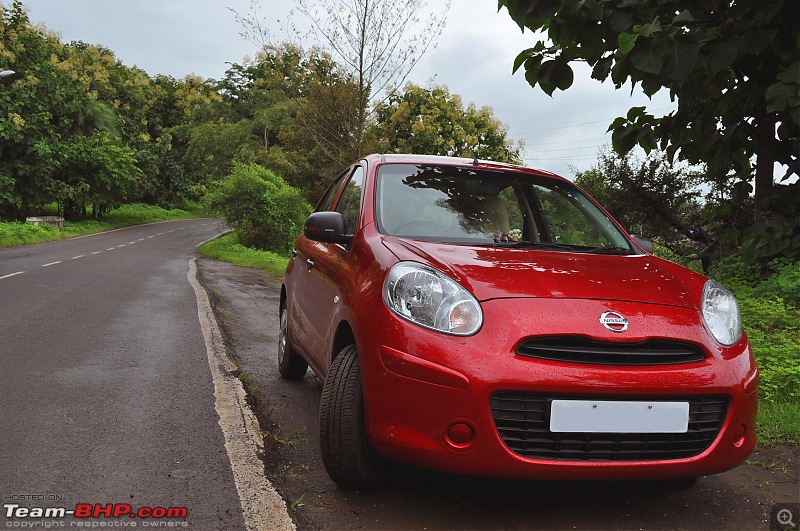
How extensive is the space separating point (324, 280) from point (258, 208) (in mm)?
21687

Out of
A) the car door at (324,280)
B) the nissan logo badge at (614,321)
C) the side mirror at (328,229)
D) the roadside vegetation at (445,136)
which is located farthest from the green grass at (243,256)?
the nissan logo badge at (614,321)

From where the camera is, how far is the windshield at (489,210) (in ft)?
12.7

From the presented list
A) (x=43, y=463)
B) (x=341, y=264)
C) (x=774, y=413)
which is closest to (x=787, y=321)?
(x=774, y=413)

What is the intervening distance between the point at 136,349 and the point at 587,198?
4.45 meters

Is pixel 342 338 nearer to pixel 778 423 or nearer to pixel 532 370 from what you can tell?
pixel 532 370

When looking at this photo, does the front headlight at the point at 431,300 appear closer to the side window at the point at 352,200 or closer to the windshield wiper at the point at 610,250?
the side window at the point at 352,200

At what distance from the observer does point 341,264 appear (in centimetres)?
381

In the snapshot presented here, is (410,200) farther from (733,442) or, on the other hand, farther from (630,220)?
(630,220)

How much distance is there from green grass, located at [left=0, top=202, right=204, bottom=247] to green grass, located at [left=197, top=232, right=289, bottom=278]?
7.37m

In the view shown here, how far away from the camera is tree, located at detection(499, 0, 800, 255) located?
508 cm

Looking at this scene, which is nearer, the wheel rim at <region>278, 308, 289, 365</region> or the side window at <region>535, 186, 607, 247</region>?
the side window at <region>535, 186, 607, 247</region>

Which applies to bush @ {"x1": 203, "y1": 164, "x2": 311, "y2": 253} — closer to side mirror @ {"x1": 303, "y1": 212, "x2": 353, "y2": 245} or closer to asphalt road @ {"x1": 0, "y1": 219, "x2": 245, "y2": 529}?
asphalt road @ {"x1": 0, "y1": 219, "x2": 245, "y2": 529}

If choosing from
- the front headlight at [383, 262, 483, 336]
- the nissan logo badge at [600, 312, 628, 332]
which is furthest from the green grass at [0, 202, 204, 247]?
the nissan logo badge at [600, 312, 628, 332]

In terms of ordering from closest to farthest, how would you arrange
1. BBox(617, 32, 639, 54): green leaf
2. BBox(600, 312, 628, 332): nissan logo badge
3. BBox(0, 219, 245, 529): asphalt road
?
BBox(600, 312, 628, 332): nissan logo badge, BBox(0, 219, 245, 529): asphalt road, BBox(617, 32, 639, 54): green leaf
